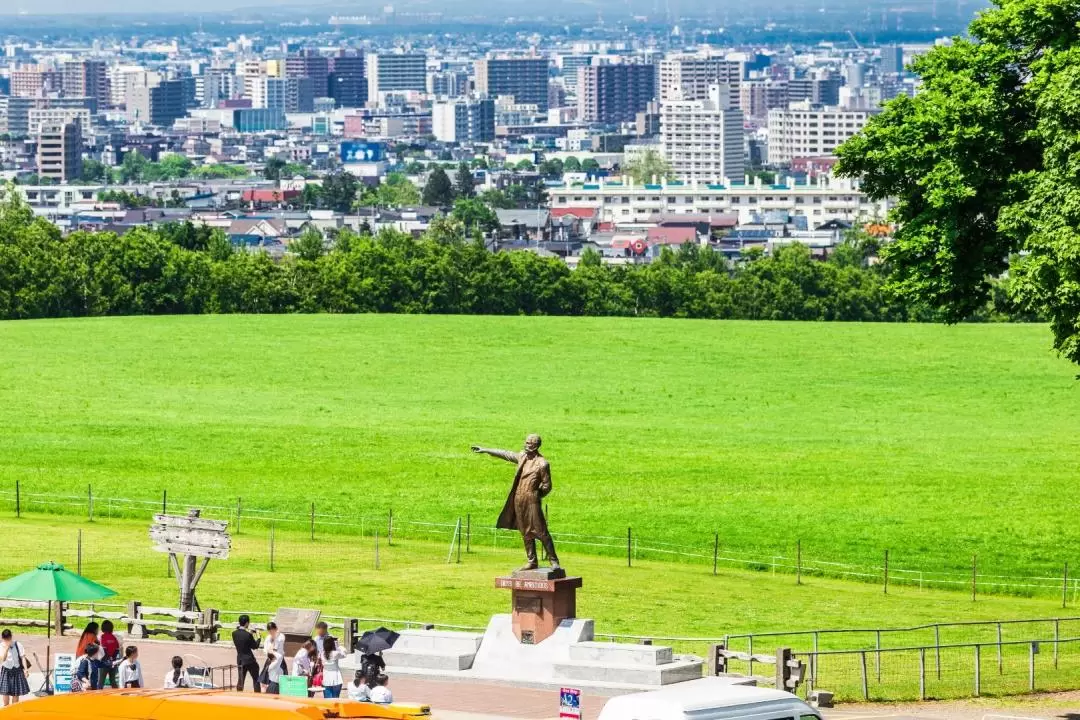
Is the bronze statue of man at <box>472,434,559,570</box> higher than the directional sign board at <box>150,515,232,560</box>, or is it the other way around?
the bronze statue of man at <box>472,434,559,570</box>

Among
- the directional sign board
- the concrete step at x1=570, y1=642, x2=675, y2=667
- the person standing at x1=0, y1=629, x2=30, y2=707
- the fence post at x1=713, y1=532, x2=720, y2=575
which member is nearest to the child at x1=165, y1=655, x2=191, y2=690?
the person standing at x1=0, y1=629, x2=30, y2=707

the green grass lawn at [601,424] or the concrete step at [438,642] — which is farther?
the green grass lawn at [601,424]

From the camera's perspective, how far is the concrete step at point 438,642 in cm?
4169

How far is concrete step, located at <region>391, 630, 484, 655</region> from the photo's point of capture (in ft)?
137

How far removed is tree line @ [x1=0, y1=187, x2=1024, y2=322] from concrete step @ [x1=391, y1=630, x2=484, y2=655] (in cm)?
12717

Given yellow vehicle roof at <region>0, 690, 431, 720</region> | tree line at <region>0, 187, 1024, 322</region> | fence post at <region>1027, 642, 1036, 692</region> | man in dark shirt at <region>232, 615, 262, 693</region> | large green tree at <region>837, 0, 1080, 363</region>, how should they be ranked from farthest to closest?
tree line at <region>0, 187, 1024, 322</region> → large green tree at <region>837, 0, 1080, 363</region> → fence post at <region>1027, 642, 1036, 692</region> → man in dark shirt at <region>232, 615, 262, 693</region> → yellow vehicle roof at <region>0, 690, 431, 720</region>

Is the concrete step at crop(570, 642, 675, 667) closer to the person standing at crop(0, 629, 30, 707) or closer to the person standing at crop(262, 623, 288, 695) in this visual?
the person standing at crop(262, 623, 288, 695)

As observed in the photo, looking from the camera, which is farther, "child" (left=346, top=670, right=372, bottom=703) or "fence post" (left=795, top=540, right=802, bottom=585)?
"fence post" (left=795, top=540, right=802, bottom=585)

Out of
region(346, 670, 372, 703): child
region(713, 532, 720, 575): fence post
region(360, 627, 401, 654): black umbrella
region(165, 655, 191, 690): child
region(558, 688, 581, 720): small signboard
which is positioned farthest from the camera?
region(713, 532, 720, 575): fence post

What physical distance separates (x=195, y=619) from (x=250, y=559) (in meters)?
16.3

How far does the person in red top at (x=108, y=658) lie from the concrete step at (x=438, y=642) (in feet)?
19.5

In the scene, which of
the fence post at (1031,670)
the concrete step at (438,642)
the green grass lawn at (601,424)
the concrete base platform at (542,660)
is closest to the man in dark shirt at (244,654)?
the concrete base platform at (542,660)

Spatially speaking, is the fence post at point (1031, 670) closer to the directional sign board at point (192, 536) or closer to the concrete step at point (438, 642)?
the concrete step at point (438, 642)

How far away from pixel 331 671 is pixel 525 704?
3.61m
